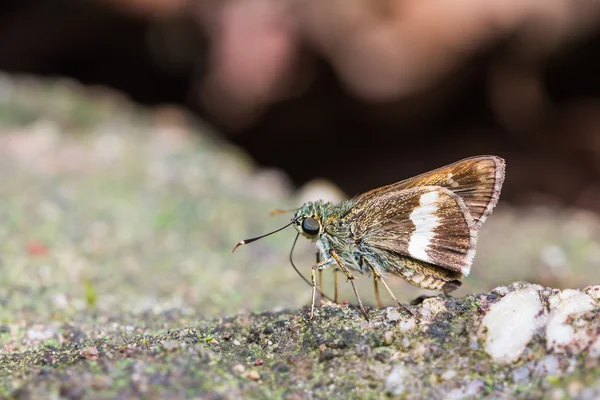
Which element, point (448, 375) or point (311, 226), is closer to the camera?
point (448, 375)

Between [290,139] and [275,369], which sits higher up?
[290,139]

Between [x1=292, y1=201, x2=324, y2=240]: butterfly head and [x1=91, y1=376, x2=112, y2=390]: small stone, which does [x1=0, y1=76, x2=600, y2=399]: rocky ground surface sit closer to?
[x1=91, y1=376, x2=112, y2=390]: small stone

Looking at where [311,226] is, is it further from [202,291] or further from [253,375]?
[202,291]

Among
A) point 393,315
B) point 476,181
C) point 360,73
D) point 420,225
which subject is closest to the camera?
point 393,315

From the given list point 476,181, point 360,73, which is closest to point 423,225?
point 476,181

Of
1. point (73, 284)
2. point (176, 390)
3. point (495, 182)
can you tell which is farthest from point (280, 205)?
point (176, 390)

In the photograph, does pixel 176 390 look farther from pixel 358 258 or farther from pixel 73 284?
pixel 73 284
